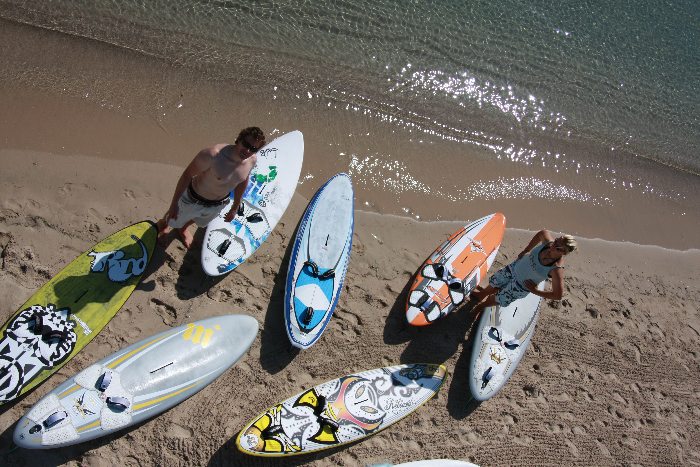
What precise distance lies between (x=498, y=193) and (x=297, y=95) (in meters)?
2.94

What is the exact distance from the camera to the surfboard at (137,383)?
183 inches

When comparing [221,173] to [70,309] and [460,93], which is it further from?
[460,93]

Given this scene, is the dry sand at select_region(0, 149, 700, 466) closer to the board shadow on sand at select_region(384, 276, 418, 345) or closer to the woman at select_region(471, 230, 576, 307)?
the board shadow on sand at select_region(384, 276, 418, 345)

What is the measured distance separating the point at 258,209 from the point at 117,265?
1.52m

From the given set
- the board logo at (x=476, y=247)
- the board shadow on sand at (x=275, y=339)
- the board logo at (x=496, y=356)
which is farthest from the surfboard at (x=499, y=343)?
the board shadow on sand at (x=275, y=339)

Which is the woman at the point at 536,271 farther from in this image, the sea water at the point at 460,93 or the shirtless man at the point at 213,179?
the shirtless man at the point at 213,179

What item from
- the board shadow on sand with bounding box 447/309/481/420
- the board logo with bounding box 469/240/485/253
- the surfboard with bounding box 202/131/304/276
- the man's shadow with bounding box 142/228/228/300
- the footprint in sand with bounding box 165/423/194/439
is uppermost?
the surfboard with bounding box 202/131/304/276

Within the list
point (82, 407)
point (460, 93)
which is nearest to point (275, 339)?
point (82, 407)

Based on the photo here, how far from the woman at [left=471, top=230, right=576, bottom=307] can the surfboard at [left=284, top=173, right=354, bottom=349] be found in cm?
164

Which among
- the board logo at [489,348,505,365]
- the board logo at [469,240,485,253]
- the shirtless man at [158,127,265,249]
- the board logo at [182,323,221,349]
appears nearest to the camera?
the shirtless man at [158,127,265,249]

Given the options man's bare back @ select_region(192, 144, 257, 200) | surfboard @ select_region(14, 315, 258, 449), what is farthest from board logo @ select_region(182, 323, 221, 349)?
man's bare back @ select_region(192, 144, 257, 200)

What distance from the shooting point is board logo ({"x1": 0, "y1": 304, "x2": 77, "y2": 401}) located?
15.7 ft

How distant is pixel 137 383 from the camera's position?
16.4 feet

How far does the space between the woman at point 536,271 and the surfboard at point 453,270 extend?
17.2 inches
